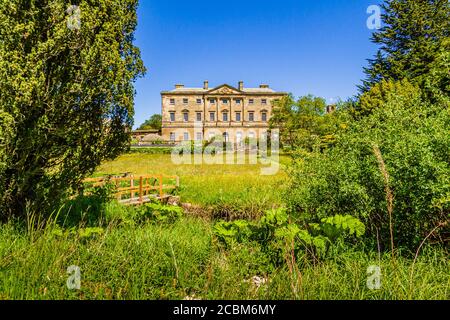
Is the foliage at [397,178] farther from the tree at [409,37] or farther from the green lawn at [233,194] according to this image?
the tree at [409,37]

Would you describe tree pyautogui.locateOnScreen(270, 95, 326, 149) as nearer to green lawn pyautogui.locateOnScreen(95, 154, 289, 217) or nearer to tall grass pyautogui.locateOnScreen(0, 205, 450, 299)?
green lawn pyautogui.locateOnScreen(95, 154, 289, 217)

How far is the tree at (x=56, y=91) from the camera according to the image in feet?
13.6

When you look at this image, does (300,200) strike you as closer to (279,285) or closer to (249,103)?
(279,285)

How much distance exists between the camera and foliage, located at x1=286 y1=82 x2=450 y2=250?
408 cm

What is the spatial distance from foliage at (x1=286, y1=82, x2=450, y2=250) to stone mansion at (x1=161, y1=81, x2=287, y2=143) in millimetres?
53276

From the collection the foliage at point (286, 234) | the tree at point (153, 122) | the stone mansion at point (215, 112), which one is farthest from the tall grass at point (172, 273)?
the tree at point (153, 122)

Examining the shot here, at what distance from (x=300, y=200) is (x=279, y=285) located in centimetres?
413

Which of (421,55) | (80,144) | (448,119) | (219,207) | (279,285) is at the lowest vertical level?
(219,207)

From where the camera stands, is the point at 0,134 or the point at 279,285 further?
the point at 0,134

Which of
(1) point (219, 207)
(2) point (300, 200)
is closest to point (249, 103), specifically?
(1) point (219, 207)

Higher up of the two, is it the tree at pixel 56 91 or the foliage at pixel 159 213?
Answer: the tree at pixel 56 91

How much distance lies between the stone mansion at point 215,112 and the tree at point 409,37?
120 ft

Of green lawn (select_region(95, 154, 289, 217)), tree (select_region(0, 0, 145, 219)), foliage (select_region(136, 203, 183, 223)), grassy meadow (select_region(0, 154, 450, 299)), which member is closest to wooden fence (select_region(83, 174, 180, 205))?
green lawn (select_region(95, 154, 289, 217))
